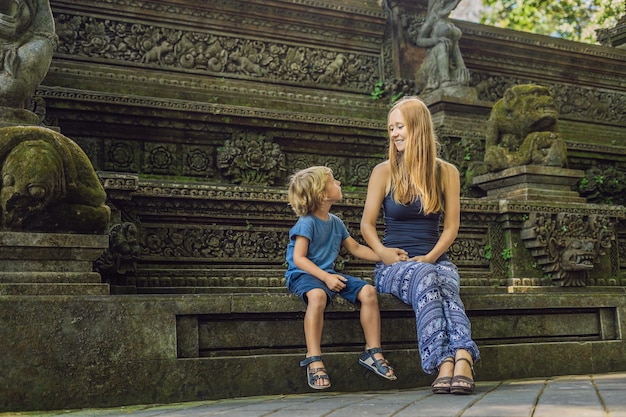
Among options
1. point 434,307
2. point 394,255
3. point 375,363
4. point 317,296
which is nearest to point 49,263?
point 317,296

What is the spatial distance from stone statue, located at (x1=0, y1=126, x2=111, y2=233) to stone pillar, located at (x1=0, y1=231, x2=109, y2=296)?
Result: 0.36 ft

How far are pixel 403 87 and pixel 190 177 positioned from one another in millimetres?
3314

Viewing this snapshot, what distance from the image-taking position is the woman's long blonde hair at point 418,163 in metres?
5.13

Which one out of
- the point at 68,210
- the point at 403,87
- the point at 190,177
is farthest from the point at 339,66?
the point at 68,210

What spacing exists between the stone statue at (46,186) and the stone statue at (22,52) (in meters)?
0.91

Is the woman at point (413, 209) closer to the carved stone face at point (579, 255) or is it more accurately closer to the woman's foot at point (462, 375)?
the woman's foot at point (462, 375)

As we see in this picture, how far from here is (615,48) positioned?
12.3 m

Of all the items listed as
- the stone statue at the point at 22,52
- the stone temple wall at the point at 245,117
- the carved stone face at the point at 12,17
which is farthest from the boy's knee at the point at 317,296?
the carved stone face at the point at 12,17

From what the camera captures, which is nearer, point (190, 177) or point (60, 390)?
point (60, 390)

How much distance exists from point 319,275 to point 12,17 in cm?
302

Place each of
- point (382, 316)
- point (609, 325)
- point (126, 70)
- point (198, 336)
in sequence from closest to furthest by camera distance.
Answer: point (198, 336)
point (382, 316)
point (609, 325)
point (126, 70)

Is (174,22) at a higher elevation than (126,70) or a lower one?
higher

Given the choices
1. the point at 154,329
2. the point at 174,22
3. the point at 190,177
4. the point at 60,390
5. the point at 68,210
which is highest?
the point at 174,22

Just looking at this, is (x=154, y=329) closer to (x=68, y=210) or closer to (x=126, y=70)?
(x=68, y=210)
